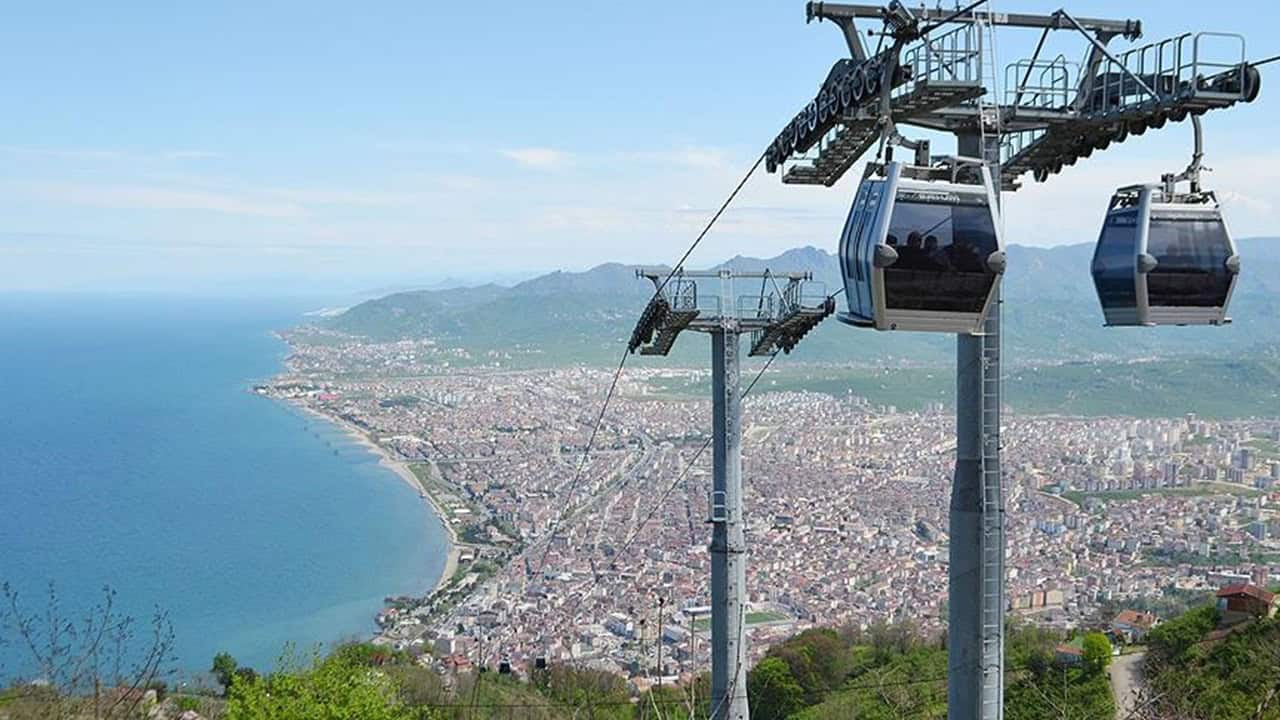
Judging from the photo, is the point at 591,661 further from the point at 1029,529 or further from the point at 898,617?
the point at 1029,529

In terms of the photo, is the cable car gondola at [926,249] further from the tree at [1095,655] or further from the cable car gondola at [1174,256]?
the tree at [1095,655]

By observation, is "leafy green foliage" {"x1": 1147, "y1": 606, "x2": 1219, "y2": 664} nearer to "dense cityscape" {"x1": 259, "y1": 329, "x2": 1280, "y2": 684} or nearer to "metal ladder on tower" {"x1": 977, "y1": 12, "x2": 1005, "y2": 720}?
"dense cityscape" {"x1": 259, "y1": 329, "x2": 1280, "y2": 684}

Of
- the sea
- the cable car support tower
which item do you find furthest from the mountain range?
the cable car support tower

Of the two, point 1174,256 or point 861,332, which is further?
point 861,332

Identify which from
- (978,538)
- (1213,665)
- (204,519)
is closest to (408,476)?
(204,519)

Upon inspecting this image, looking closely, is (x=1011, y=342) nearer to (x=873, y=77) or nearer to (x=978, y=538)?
(x=978, y=538)

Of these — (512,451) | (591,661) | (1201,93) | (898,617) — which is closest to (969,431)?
(1201,93)
